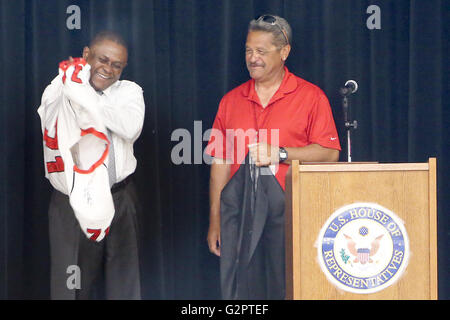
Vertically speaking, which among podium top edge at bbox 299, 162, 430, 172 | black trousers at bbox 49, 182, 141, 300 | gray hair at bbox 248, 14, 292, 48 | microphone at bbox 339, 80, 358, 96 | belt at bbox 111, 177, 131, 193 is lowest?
black trousers at bbox 49, 182, 141, 300

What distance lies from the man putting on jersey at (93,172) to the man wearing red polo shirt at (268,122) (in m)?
0.45

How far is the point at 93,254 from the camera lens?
2443mm

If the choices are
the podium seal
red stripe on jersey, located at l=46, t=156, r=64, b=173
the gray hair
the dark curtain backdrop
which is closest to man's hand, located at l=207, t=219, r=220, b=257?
the dark curtain backdrop

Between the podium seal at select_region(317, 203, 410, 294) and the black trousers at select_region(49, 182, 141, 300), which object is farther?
the black trousers at select_region(49, 182, 141, 300)

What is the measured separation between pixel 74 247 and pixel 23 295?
1.96 feet

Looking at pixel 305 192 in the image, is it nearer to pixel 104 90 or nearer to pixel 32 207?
pixel 104 90

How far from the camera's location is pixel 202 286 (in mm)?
3064

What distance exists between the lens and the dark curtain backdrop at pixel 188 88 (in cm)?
279

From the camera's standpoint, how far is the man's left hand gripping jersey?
215 cm

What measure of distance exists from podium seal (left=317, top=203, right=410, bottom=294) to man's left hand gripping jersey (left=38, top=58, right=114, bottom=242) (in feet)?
2.89

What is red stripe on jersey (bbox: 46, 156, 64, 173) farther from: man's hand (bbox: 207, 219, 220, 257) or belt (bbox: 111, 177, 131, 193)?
man's hand (bbox: 207, 219, 220, 257)

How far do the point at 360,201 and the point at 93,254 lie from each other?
119cm

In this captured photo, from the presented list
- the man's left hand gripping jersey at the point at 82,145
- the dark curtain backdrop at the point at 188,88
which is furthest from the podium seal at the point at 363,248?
the dark curtain backdrop at the point at 188,88
